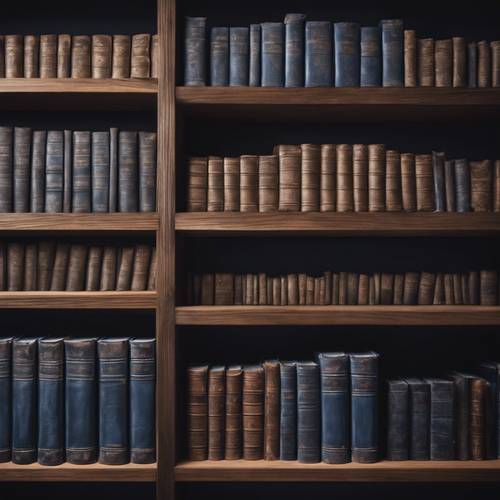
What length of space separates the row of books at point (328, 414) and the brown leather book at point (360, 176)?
0.48 metres

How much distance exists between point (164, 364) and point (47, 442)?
0.43 metres

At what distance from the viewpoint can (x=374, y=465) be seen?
1.59 metres

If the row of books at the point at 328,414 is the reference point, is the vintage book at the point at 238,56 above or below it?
above

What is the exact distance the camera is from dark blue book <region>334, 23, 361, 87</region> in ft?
5.29

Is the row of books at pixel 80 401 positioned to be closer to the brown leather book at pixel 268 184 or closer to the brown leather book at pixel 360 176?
the brown leather book at pixel 268 184

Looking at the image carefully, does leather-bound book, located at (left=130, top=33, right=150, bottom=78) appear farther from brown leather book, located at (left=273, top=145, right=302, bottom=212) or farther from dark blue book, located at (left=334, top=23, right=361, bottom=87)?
dark blue book, located at (left=334, top=23, right=361, bottom=87)

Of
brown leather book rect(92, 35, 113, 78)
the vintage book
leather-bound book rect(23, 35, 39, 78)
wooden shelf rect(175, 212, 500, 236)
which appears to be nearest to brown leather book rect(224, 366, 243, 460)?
wooden shelf rect(175, 212, 500, 236)

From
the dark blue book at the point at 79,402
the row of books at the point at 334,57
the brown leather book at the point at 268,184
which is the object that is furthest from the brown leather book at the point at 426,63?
the dark blue book at the point at 79,402

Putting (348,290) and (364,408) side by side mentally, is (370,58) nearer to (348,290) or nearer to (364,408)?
(348,290)

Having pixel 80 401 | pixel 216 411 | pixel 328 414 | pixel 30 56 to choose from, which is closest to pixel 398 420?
pixel 328 414

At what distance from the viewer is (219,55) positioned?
5.34 feet

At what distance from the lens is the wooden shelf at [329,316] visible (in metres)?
1.58

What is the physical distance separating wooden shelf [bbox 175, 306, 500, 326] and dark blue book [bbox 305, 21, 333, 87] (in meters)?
0.71

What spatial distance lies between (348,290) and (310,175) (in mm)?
391
